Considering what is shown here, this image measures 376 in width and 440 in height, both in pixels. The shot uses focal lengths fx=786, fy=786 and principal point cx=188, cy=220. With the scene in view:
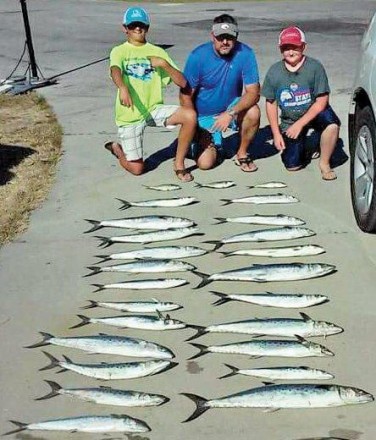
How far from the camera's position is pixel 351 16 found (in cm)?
1947

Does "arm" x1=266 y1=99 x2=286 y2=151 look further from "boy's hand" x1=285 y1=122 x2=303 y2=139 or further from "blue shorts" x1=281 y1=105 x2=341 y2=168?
"blue shorts" x1=281 y1=105 x2=341 y2=168

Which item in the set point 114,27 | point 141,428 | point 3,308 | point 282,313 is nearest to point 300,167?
point 282,313

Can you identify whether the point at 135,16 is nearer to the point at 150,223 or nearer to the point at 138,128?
the point at 138,128

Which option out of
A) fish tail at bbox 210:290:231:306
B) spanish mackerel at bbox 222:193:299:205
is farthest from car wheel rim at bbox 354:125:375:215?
fish tail at bbox 210:290:231:306

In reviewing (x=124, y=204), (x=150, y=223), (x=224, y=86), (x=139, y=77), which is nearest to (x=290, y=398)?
(x=150, y=223)

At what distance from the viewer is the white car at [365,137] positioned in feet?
17.8

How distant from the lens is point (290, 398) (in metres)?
3.64

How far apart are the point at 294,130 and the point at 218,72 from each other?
87 cm

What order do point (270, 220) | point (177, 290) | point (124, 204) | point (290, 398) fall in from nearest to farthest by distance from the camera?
1. point (290, 398)
2. point (177, 290)
3. point (270, 220)
4. point (124, 204)

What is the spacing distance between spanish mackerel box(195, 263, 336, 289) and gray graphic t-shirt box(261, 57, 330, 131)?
210cm

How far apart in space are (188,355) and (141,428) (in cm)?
70

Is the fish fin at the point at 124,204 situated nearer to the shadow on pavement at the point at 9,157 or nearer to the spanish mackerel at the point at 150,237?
the spanish mackerel at the point at 150,237

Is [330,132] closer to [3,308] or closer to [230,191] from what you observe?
[230,191]

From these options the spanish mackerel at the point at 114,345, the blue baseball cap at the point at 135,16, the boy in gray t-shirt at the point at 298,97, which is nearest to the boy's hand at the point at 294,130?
the boy in gray t-shirt at the point at 298,97
